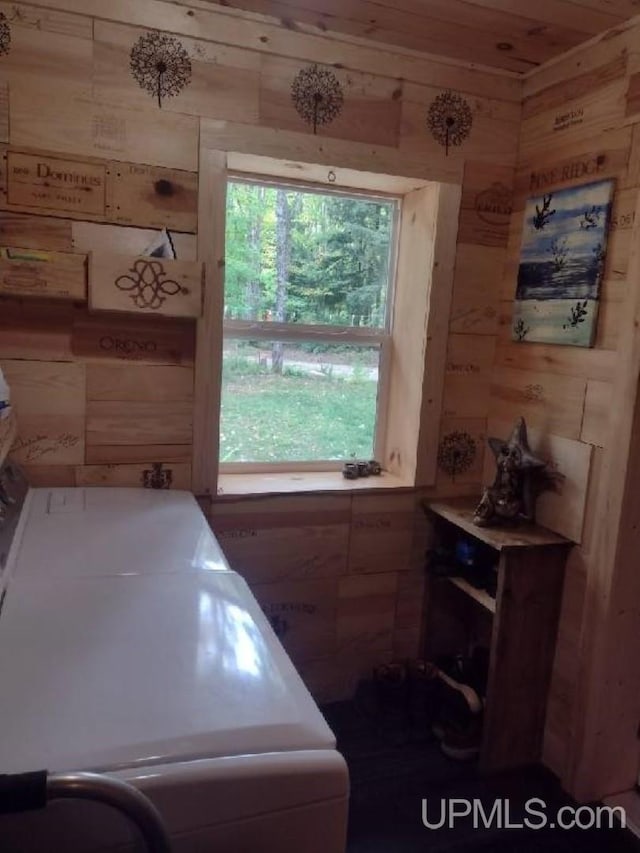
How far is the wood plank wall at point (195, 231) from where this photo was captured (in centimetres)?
185

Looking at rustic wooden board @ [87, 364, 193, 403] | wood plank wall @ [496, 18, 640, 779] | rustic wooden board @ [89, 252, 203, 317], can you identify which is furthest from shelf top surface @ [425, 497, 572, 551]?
rustic wooden board @ [89, 252, 203, 317]

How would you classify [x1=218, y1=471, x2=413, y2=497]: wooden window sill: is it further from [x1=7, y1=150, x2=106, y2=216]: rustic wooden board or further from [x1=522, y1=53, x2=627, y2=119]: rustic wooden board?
[x1=522, y1=53, x2=627, y2=119]: rustic wooden board

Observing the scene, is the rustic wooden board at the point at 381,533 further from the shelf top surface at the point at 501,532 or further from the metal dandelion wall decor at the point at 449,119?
the metal dandelion wall decor at the point at 449,119

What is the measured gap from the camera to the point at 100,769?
772mm

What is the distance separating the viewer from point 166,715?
34.3 inches

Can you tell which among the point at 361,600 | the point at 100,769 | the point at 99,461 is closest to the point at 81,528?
the point at 99,461

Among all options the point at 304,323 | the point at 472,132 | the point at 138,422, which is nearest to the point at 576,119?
the point at 472,132

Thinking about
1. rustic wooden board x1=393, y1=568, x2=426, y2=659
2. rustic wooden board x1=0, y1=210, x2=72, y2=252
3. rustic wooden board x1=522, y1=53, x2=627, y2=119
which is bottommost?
rustic wooden board x1=393, y1=568, x2=426, y2=659

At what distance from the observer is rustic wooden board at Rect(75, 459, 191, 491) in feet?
6.64

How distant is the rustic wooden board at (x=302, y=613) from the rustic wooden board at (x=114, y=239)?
122 cm

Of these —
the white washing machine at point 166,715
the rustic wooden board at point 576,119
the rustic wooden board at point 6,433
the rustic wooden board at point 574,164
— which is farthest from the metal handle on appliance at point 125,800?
the rustic wooden board at point 576,119

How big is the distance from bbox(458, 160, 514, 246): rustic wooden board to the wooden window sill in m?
0.97

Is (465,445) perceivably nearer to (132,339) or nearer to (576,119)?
(576,119)

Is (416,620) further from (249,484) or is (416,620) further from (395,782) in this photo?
(249,484)
